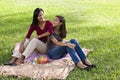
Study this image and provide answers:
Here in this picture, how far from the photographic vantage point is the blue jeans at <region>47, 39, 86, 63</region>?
7.56 m

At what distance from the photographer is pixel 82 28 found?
12672mm

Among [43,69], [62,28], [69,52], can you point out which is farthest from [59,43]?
[43,69]

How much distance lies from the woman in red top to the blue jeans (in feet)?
1.10

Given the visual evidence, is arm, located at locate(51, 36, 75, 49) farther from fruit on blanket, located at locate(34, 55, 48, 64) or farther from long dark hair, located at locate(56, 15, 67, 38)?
fruit on blanket, located at locate(34, 55, 48, 64)

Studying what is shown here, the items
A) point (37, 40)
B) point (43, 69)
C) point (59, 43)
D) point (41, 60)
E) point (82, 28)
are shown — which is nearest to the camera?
point (43, 69)

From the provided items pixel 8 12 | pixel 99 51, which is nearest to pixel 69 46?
pixel 99 51

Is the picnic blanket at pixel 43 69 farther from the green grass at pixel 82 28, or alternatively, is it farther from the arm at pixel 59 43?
the arm at pixel 59 43

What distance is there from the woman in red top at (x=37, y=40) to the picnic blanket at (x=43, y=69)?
25 cm

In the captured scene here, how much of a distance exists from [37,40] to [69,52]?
3.12 feet

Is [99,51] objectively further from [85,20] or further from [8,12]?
[8,12]

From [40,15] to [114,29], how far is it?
519 cm

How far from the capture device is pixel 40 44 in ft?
27.0

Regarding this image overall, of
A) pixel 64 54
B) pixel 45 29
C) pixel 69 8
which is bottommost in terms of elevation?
pixel 69 8

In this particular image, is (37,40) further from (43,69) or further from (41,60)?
(43,69)
